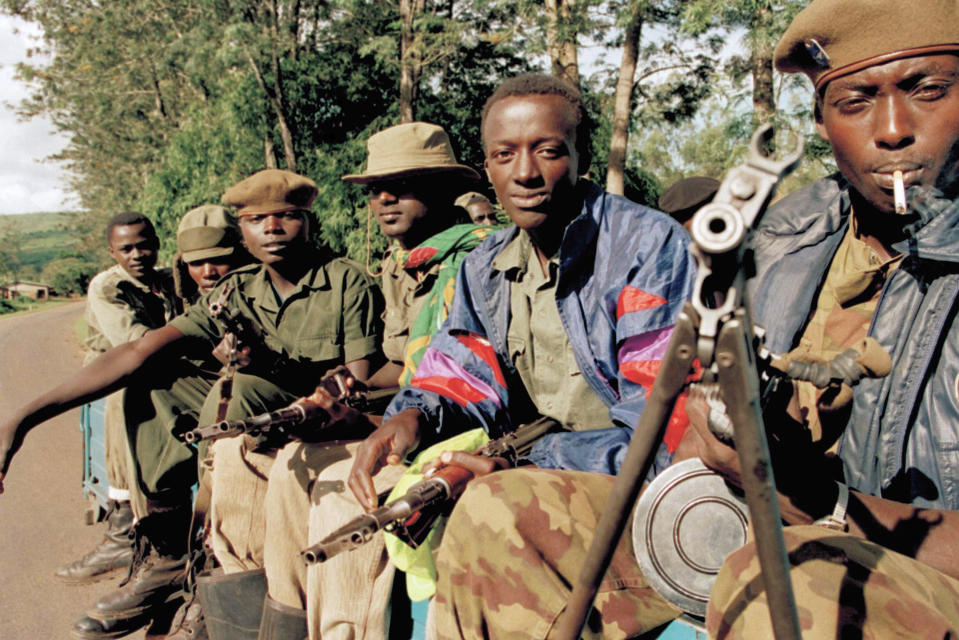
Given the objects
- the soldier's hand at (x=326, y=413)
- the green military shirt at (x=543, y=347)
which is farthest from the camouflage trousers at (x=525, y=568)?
the soldier's hand at (x=326, y=413)

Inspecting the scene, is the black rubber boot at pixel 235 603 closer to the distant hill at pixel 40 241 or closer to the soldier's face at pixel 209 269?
the soldier's face at pixel 209 269

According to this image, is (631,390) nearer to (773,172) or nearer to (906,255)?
(906,255)

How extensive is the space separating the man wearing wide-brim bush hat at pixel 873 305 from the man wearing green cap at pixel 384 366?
4.33 feet

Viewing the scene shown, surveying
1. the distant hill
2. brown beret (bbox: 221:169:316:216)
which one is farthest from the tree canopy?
the distant hill

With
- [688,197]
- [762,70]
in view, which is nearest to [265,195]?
[688,197]

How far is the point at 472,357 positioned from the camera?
2.49 metres

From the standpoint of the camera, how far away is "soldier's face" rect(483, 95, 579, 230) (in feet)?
7.62

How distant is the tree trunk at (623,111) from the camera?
9078 mm

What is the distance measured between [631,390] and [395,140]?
204cm

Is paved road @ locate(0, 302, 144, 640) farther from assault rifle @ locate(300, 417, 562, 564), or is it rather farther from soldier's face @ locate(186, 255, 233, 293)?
assault rifle @ locate(300, 417, 562, 564)

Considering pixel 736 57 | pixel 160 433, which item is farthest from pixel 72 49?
pixel 160 433

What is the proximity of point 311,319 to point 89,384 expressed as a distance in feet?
3.39

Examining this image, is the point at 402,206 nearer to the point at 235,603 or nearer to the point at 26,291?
the point at 235,603

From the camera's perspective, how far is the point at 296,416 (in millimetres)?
2598
